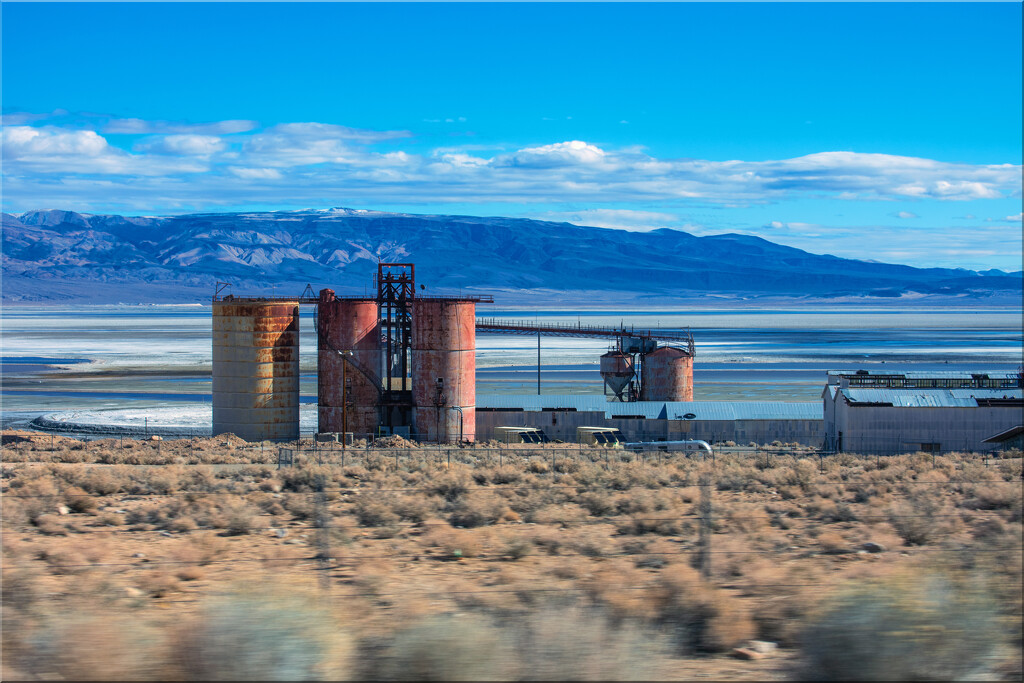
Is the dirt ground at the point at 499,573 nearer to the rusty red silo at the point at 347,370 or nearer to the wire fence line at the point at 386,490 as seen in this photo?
the wire fence line at the point at 386,490

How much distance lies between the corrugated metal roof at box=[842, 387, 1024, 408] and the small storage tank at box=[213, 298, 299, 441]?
24.4 meters

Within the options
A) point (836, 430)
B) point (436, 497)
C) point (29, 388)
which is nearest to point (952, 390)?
point (836, 430)

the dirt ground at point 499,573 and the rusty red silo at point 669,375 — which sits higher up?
the rusty red silo at point 669,375

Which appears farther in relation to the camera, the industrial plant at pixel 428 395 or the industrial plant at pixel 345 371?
the industrial plant at pixel 345 371

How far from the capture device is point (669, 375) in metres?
56.0

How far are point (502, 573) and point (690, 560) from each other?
6.83 ft

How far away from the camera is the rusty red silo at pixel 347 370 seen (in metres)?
40.5

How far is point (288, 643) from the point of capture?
658 centimetres

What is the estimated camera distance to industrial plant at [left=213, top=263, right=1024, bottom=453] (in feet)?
123

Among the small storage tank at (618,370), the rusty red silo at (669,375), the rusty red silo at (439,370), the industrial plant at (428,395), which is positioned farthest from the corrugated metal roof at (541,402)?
the small storage tank at (618,370)

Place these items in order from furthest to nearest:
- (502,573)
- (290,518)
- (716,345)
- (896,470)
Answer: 1. (716,345)
2. (896,470)
3. (290,518)
4. (502,573)

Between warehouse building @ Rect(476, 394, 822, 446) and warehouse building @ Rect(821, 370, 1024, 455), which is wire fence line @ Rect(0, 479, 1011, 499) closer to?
warehouse building @ Rect(821, 370, 1024, 455)

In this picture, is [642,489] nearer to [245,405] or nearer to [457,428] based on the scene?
[457,428]

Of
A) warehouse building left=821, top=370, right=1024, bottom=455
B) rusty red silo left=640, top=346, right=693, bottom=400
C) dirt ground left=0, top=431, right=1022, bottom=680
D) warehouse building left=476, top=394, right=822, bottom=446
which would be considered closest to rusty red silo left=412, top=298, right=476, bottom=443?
warehouse building left=476, top=394, right=822, bottom=446
